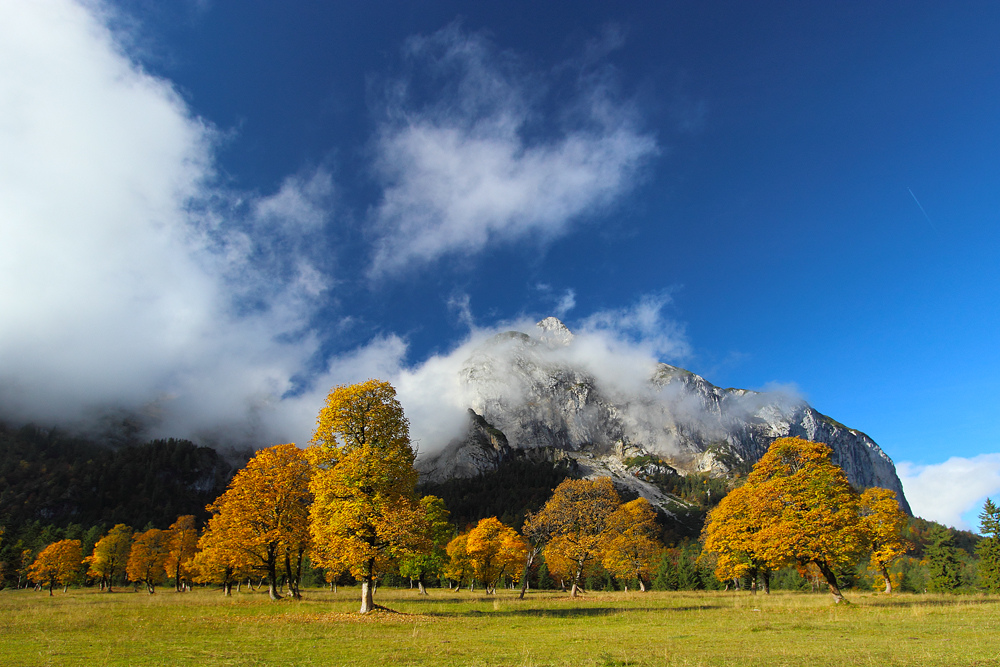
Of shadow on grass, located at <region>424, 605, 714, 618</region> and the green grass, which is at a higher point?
the green grass

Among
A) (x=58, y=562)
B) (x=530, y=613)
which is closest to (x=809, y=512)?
(x=530, y=613)

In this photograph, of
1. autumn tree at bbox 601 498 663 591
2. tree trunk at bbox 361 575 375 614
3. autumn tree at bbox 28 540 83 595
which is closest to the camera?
tree trunk at bbox 361 575 375 614

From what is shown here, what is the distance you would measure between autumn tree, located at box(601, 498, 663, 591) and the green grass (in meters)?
24.7

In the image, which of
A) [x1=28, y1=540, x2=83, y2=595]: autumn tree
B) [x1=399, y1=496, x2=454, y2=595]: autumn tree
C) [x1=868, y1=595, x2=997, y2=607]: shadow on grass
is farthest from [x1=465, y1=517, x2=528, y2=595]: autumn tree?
[x1=28, y1=540, x2=83, y2=595]: autumn tree

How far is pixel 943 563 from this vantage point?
6806 centimetres

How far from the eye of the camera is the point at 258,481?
40531mm

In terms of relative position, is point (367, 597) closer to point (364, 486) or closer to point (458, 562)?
point (364, 486)

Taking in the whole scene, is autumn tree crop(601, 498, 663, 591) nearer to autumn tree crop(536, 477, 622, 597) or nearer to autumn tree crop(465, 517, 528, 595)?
autumn tree crop(536, 477, 622, 597)

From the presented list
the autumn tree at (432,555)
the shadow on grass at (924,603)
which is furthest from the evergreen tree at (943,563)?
the autumn tree at (432,555)

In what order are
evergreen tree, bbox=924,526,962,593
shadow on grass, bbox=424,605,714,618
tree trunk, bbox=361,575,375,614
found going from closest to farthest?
tree trunk, bbox=361,575,375,614, shadow on grass, bbox=424,605,714,618, evergreen tree, bbox=924,526,962,593

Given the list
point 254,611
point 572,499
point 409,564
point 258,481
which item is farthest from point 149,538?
point 572,499

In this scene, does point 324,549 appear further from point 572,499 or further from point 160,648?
point 572,499

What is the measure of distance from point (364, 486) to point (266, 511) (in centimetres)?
1538

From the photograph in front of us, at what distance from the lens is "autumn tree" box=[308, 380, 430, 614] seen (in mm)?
30234
